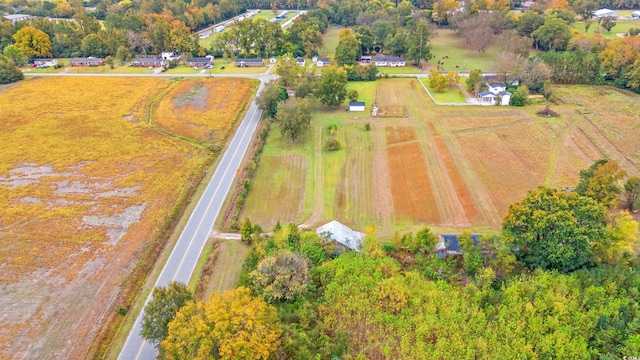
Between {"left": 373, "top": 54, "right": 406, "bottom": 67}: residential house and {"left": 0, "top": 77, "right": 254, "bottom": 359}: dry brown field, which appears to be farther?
{"left": 373, "top": 54, "right": 406, "bottom": 67}: residential house

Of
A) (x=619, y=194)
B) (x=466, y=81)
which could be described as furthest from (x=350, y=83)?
(x=619, y=194)

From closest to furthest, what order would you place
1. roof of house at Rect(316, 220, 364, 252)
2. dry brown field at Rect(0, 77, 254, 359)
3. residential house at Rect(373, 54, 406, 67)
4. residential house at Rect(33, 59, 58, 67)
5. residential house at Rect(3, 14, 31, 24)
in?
dry brown field at Rect(0, 77, 254, 359), roof of house at Rect(316, 220, 364, 252), residential house at Rect(373, 54, 406, 67), residential house at Rect(33, 59, 58, 67), residential house at Rect(3, 14, 31, 24)

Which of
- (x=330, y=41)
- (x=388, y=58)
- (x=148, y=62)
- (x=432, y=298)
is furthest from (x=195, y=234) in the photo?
(x=330, y=41)

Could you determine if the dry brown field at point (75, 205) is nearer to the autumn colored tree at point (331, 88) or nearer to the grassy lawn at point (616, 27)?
the autumn colored tree at point (331, 88)

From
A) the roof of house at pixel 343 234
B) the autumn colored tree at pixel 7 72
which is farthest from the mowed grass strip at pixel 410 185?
the autumn colored tree at pixel 7 72

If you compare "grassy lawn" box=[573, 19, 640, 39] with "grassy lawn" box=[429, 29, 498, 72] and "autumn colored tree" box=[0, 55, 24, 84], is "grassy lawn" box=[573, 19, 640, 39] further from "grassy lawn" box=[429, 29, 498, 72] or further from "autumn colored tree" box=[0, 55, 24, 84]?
"autumn colored tree" box=[0, 55, 24, 84]

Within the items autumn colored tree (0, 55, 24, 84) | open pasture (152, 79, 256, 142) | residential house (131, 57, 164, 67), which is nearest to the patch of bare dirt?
open pasture (152, 79, 256, 142)
